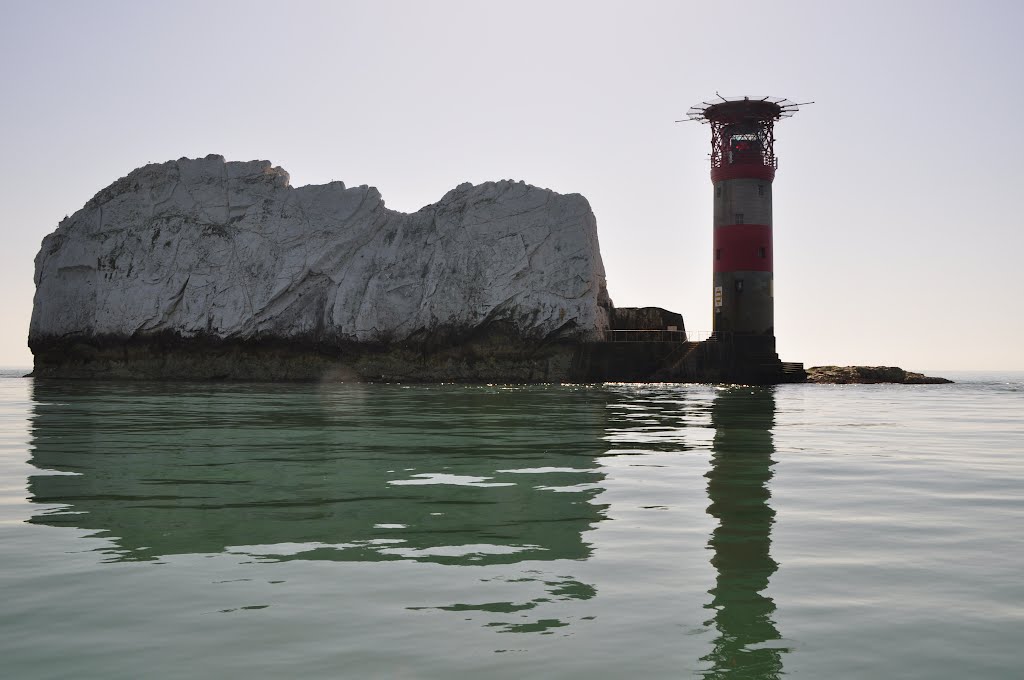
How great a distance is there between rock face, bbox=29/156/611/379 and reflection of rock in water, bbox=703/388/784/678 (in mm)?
38270

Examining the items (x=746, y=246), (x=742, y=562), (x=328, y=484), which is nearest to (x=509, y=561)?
(x=742, y=562)

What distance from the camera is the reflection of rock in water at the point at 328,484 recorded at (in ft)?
25.2

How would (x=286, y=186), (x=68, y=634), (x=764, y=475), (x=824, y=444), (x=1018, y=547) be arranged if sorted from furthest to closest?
(x=286, y=186) → (x=824, y=444) → (x=764, y=475) → (x=1018, y=547) → (x=68, y=634)

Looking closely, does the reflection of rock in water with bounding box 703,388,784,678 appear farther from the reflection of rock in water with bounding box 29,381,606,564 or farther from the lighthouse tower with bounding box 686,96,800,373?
the lighthouse tower with bounding box 686,96,800,373

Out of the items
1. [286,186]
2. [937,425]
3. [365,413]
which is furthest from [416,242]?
[937,425]

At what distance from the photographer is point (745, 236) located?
52.8m

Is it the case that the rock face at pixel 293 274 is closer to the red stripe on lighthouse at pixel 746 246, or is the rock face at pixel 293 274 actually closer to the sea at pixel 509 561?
the red stripe on lighthouse at pixel 746 246

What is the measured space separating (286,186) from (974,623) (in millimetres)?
60671

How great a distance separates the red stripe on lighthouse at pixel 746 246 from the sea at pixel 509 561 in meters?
37.7

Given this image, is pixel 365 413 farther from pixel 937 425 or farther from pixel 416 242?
pixel 416 242

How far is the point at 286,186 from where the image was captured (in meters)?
62.4

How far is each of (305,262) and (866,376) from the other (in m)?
34.4

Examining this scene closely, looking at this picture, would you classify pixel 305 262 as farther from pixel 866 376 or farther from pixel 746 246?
pixel 866 376

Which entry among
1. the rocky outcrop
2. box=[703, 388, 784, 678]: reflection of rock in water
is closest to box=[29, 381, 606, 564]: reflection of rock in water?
box=[703, 388, 784, 678]: reflection of rock in water
